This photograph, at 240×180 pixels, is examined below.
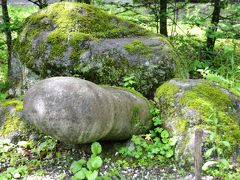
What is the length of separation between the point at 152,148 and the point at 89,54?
67.7 inches

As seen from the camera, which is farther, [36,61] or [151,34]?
[151,34]

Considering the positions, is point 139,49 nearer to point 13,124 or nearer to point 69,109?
point 13,124

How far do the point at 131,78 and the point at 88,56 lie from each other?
67 centimetres

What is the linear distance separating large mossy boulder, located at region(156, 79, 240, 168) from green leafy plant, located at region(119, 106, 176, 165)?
9 cm

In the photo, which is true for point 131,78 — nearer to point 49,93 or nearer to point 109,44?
point 109,44

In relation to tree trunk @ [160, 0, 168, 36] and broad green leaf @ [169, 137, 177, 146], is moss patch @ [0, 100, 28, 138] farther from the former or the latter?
tree trunk @ [160, 0, 168, 36]

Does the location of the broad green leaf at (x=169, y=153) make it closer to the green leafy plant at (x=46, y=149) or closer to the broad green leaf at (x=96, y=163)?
the broad green leaf at (x=96, y=163)

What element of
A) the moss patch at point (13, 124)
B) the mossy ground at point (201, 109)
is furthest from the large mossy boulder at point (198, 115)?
the moss patch at point (13, 124)

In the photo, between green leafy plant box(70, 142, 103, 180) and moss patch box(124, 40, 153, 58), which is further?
moss patch box(124, 40, 153, 58)

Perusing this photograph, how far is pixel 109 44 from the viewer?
4.84 meters

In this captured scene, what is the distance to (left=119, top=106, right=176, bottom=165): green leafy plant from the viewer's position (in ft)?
11.8

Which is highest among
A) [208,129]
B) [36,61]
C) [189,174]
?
[36,61]

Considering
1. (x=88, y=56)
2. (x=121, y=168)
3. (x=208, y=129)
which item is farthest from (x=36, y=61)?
(x=208, y=129)

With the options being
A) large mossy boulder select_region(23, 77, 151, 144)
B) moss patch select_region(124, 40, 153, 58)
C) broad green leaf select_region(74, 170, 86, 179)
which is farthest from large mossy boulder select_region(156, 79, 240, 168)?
broad green leaf select_region(74, 170, 86, 179)
